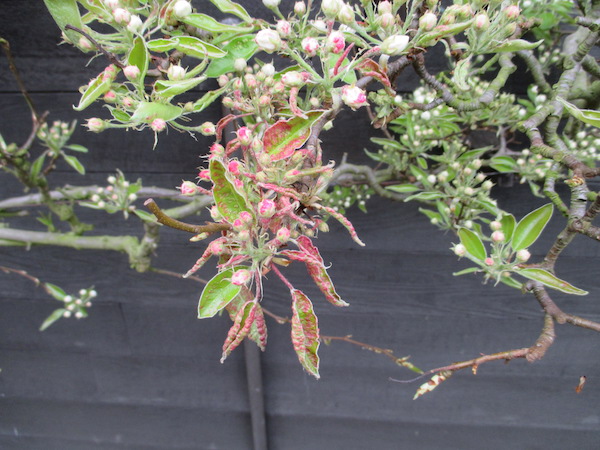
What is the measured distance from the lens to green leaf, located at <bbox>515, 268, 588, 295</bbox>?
435mm

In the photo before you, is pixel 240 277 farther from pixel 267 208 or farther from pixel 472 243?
pixel 472 243

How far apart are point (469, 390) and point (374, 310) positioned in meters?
0.41

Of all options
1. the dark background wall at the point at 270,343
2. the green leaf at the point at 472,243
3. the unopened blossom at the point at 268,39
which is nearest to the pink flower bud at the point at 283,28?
the unopened blossom at the point at 268,39

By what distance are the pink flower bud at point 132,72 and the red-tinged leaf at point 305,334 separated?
0.68 ft

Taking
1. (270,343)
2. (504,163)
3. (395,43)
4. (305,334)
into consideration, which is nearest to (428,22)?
(395,43)

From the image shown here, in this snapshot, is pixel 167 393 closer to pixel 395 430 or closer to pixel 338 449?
pixel 338 449

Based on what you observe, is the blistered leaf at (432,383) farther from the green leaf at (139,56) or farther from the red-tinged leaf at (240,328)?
the green leaf at (139,56)

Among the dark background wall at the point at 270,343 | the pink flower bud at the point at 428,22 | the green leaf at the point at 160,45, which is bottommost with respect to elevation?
the dark background wall at the point at 270,343

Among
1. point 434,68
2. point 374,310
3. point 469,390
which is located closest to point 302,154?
point 434,68

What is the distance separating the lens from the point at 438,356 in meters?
1.25

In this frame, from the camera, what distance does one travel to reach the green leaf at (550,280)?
0.44 metres

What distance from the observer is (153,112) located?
1.06ft

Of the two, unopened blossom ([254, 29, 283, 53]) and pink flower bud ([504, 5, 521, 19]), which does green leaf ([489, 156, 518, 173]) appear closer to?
pink flower bud ([504, 5, 521, 19])

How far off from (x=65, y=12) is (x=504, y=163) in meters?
0.62
